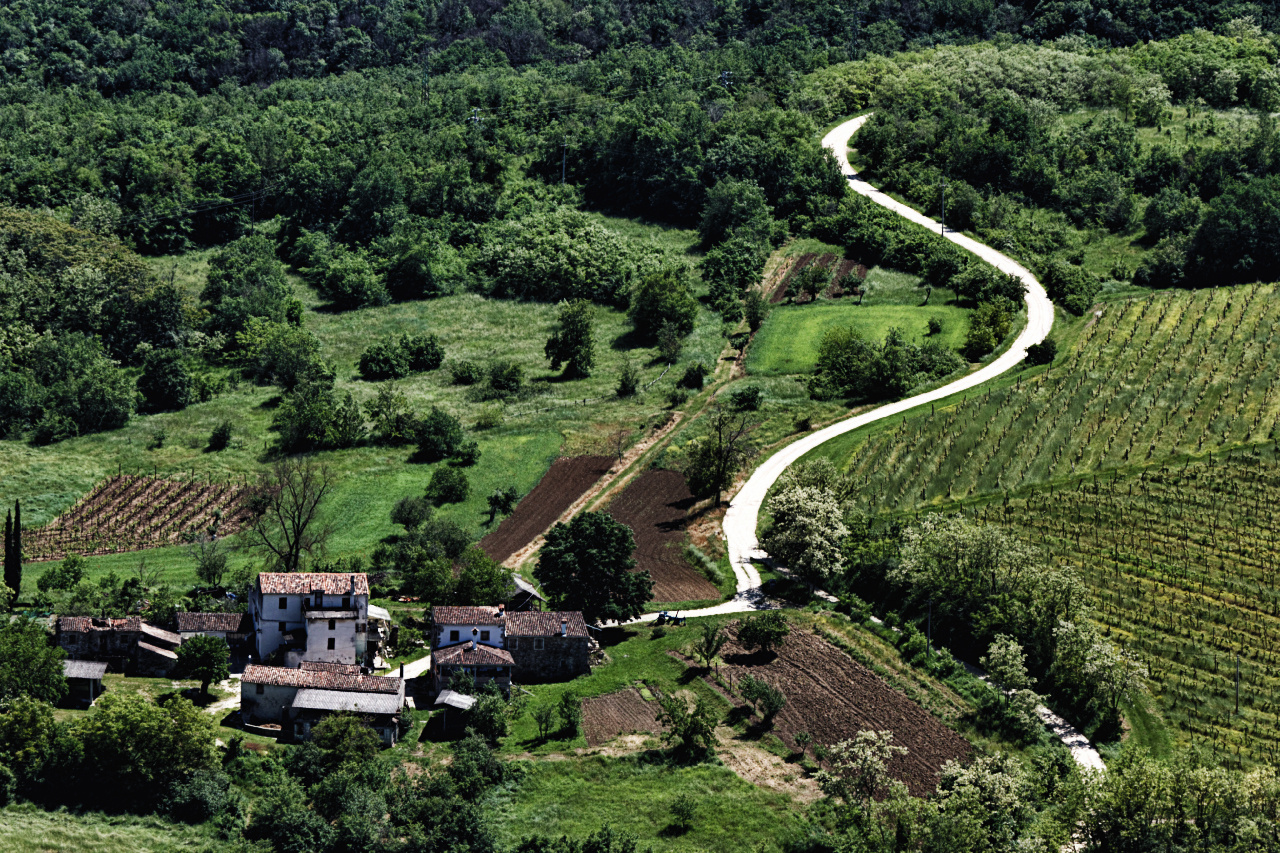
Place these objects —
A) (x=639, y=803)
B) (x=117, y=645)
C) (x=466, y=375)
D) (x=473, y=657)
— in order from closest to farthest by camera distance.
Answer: (x=639, y=803)
(x=473, y=657)
(x=117, y=645)
(x=466, y=375)

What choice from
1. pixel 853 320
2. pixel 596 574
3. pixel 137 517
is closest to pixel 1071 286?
pixel 853 320

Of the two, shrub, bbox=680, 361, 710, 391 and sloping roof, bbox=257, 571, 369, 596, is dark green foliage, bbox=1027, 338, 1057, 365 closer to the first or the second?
shrub, bbox=680, 361, 710, 391

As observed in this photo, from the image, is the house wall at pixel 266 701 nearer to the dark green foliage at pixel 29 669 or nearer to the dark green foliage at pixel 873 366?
the dark green foliage at pixel 29 669

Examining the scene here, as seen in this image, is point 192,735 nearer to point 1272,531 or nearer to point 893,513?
point 893,513

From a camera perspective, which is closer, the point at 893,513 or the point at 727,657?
the point at 727,657

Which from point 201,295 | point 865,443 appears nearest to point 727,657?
point 865,443

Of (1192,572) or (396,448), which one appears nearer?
(1192,572)

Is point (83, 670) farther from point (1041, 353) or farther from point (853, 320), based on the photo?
point (1041, 353)
